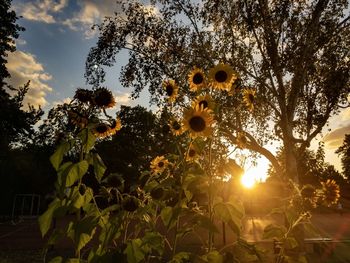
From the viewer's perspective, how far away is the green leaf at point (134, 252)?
267 centimetres

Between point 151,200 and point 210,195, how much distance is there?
1.66 feet

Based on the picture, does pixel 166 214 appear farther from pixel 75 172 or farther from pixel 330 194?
pixel 330 194

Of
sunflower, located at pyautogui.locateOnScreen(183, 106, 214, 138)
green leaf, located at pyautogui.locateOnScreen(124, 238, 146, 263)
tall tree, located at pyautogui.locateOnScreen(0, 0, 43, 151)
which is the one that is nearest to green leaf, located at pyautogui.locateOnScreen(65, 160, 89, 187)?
green leaf, located at pyautogui.locateOnScreen(124, 238, 146, 263)

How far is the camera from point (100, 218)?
293 cm

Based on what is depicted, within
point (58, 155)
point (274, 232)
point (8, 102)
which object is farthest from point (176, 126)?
point (8, 102)

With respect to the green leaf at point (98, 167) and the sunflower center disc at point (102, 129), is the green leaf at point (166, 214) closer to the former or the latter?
the green leaf at point (98, 167)

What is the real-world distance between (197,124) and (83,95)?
3.08 feet

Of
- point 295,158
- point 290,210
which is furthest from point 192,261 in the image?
point 295,158

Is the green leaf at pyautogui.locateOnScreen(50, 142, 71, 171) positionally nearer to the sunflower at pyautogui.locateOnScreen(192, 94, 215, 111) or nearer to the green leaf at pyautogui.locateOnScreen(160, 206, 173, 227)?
the green leaf at pyautogui.locateOnScreen(160, 206, 173, 227)

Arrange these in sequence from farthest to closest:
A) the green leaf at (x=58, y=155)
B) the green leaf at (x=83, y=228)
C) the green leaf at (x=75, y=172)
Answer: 1. the green leaf at (x=58, y=155)
2. the green leaf at (x=75, y=172)
3. the green leaf at (x=83, y=228)

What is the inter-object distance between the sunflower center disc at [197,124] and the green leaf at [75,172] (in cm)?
97

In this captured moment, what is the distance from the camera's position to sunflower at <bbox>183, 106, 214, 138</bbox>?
3.40m

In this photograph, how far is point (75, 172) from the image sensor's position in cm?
281

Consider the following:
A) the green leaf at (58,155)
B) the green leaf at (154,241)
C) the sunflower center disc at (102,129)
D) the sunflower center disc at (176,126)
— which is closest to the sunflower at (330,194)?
the sunflower center disc at (176,126)
